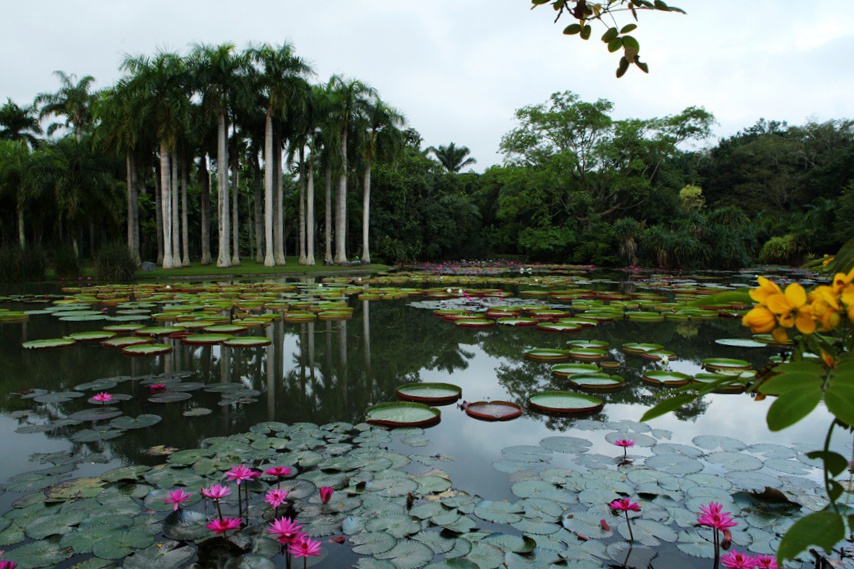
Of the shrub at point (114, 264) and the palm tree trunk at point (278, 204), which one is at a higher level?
the palm tree trunk at point (278, 204)

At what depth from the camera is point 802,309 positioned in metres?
0.84

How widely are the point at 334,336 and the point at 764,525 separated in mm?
5383

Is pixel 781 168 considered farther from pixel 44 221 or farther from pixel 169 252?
pixel 44 221

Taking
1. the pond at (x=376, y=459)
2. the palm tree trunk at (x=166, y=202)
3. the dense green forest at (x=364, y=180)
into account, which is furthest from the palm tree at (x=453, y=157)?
the pond at (x=376, y=459)

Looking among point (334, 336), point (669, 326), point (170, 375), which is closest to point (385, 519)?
point (170, 375)

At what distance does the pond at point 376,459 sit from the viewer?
2.01 meters

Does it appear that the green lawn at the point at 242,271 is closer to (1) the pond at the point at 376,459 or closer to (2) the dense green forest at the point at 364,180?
(2) the dense green forest at the point at 364,180

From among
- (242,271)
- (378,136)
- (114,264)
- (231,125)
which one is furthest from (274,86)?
(114,264)

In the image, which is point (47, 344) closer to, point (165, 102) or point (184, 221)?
point (165, 102)

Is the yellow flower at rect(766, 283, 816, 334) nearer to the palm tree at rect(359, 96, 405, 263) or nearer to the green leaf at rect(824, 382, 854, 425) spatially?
the green leaf at rect(824, 382, 854, 425)

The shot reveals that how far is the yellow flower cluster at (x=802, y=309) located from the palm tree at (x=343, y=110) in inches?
937

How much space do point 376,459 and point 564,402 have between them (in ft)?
5.58

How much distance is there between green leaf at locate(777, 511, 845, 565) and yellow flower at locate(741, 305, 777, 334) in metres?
0.28

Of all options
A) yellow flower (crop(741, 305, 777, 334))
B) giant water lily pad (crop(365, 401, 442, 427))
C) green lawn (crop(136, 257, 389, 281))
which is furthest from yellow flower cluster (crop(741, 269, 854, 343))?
green lawn (crop(136, 257, 389, 281))
